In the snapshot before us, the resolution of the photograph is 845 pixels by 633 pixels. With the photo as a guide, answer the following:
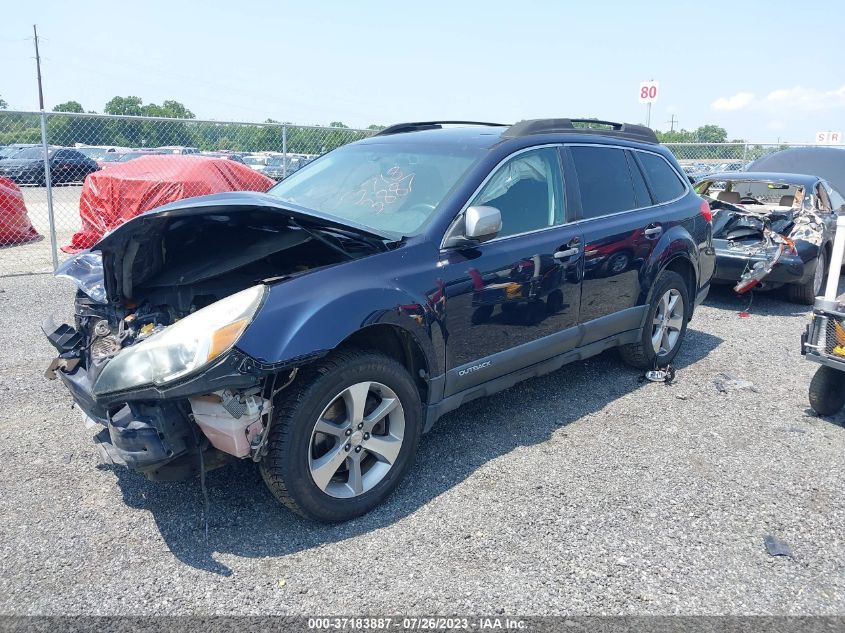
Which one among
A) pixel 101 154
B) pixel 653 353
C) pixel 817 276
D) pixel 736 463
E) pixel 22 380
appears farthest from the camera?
pixel 101 154

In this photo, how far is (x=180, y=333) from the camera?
2.75 metres

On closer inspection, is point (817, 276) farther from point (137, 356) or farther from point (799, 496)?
point (137, 356)

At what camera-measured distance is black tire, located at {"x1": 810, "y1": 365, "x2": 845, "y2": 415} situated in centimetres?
440

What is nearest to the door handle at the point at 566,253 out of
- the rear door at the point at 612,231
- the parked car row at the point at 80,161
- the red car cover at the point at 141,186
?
the rear door at the point at 612,231

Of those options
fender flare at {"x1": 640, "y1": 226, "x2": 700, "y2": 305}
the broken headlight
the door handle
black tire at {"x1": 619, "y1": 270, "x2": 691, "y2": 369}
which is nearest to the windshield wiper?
the broken headlight

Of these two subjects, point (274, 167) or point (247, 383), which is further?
point (274, 167)

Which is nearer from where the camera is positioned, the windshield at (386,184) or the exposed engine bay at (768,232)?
the windshield at (386,184)

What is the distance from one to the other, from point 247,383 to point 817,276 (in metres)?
7.52

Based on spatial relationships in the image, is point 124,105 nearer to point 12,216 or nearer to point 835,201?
point 12,216

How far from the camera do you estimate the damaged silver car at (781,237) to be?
7.39 meters

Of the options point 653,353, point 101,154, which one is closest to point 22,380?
point 653,353

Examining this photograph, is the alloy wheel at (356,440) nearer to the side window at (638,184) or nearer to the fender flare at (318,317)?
the fender flare at (318,317)

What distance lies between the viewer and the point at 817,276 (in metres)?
7.84

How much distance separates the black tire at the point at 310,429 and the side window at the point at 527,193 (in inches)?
46.1
